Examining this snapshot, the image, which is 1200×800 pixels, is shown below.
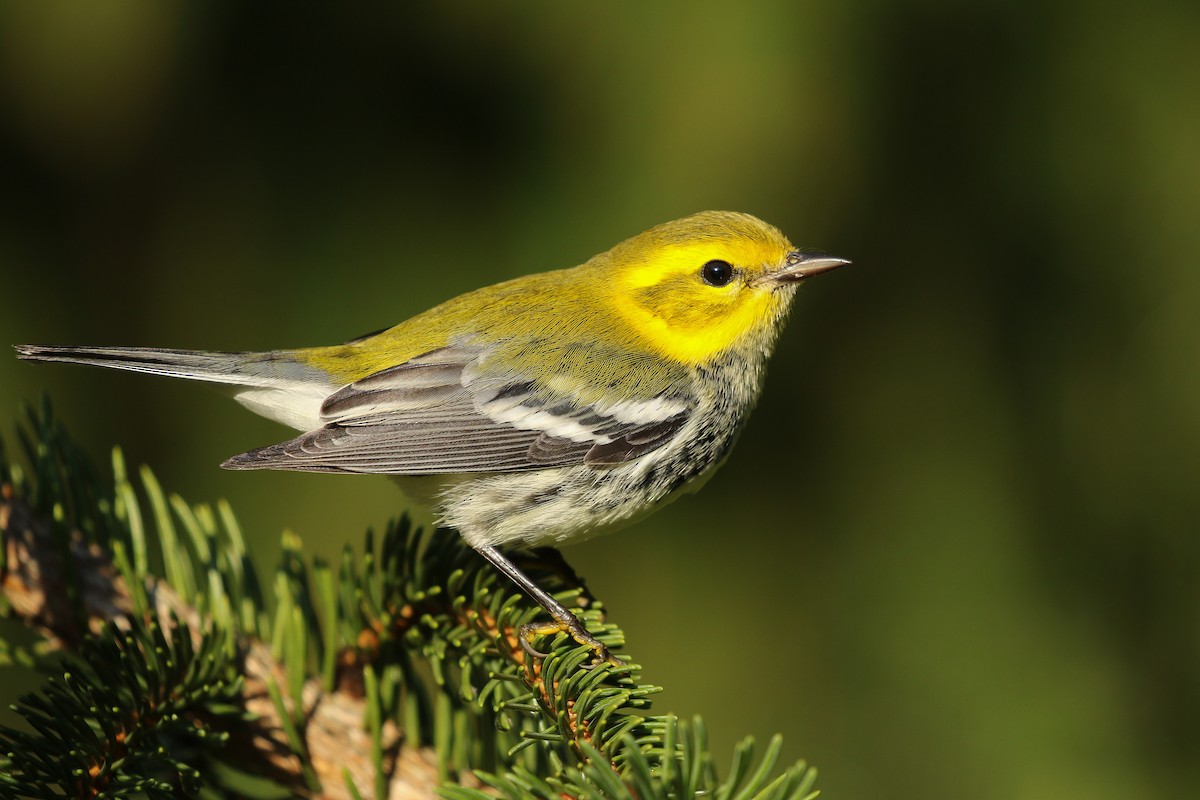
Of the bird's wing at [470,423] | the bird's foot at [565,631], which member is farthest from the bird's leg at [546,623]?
the bird's wing at [470,423]

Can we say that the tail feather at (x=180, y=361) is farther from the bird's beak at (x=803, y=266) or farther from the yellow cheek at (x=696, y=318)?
the bird's beak at (x=803, y=266)

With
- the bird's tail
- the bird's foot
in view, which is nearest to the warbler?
the bird's tail

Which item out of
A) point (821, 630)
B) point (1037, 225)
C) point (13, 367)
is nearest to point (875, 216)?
point (1037, 225)

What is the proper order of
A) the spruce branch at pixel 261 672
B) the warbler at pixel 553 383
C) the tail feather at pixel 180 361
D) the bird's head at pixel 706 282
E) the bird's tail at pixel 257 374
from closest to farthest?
the spruce branch at pixel 261 672 < the tail feather at pixel 180 361 < the bird's tail at pixel 257 374 < the warbler at pixel 553 383 < the bird's head at pixel 706 282

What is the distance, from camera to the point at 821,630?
9.66 feet

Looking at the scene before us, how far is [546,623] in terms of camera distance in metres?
2.20

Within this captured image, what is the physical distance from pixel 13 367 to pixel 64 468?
932 mm

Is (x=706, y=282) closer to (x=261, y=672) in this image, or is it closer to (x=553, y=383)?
(x=553, y=383)

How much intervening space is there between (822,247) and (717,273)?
355mm

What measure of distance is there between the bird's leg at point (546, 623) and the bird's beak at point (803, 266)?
1.11 m

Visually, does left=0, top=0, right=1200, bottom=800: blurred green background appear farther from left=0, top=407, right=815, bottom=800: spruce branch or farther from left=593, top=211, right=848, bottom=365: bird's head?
left=0, top=407, right=815, bottom=800: spruce branch

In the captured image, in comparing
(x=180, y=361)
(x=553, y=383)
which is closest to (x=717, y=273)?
(x=553, y=383)

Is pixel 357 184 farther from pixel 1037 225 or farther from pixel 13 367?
pixel 1037 225

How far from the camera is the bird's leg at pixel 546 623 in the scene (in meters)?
2.07
